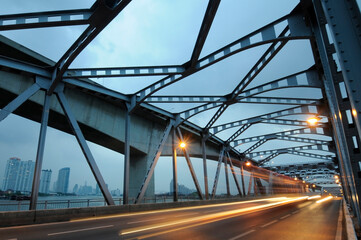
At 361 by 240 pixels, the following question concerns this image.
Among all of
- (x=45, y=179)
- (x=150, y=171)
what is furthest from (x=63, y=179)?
(x=150, y=171)

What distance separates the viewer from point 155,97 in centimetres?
2147

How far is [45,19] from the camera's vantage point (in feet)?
33.3

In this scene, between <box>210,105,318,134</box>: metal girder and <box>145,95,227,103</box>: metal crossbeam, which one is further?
<box>210,105,318,134</box>: metal girder

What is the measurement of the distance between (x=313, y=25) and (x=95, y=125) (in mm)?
17867

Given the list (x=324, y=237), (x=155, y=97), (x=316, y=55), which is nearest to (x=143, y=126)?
(x=155, y=97)

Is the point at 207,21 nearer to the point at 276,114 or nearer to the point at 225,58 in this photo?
the point at 225,58

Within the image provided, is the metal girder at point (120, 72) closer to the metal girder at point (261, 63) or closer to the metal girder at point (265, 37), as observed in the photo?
the metal girder at point (265, 37)

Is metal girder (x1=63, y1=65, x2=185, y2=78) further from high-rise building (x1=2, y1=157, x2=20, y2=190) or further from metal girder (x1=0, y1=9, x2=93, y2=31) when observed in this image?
high-rise building (x1=2, y1=157, x2=20, y2=190)

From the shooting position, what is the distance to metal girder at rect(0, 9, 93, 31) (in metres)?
10.0

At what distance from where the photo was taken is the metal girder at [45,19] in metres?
10.0

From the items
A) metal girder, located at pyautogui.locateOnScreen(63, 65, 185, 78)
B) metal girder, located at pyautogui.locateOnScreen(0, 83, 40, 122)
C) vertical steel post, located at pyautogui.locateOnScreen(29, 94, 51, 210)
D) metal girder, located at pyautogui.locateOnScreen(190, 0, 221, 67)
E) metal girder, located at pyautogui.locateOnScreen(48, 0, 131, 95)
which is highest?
metal girder, located at pyautogui.locateOnScreen(63, 65, 185, 78)

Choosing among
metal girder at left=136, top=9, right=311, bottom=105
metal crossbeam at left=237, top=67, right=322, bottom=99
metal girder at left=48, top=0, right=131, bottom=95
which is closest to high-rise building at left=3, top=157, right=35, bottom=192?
metal girder at left=48, top=0, right=131, bottom=95

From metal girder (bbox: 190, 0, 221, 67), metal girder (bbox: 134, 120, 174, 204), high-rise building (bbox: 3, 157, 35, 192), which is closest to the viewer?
metal girder (bbox: 190, 0, 221, 67)

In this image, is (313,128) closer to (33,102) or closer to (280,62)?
(280,62)
